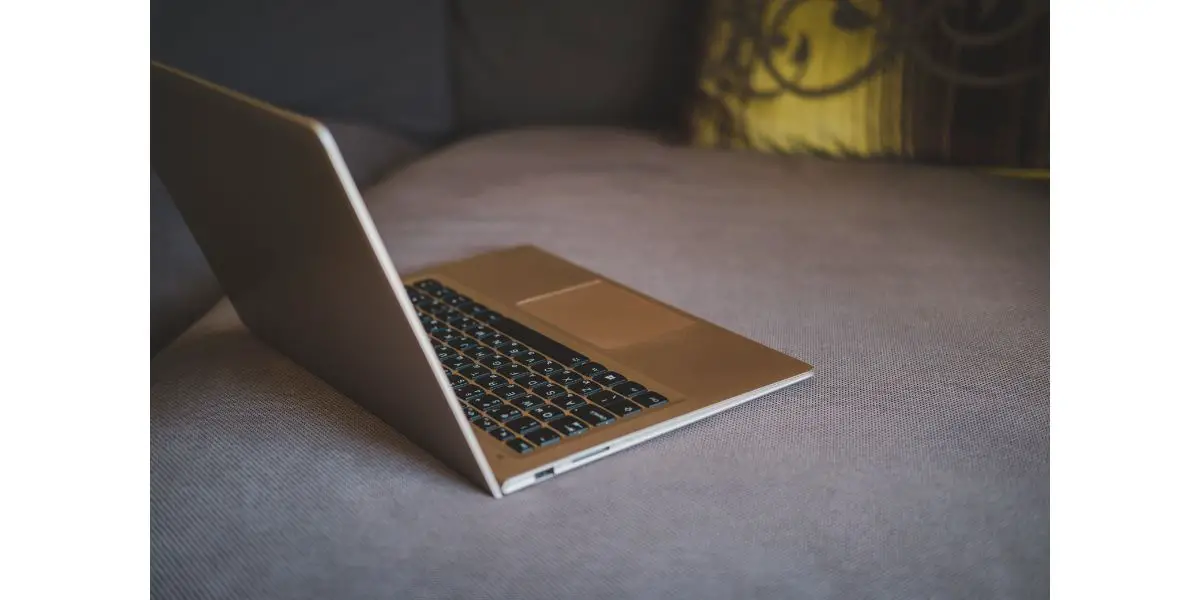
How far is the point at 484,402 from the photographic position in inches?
29.2

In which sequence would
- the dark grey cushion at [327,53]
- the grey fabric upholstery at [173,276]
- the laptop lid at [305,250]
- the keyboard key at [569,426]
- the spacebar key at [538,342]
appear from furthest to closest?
the dark grey cushion at [327,53] → the grey fabric upholstery at [173,276] → the spacebar key at [538,342] → the keyboard key at [569,426] → the laptop lid at [305,250]

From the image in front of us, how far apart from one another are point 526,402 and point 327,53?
1.19m

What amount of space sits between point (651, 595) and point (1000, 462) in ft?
0.91

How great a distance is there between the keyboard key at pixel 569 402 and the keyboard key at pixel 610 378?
3 centimetres

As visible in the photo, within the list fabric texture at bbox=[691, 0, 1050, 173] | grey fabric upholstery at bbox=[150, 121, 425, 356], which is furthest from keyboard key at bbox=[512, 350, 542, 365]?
fabric texture at bbox=[691, 0, 1050, 173]

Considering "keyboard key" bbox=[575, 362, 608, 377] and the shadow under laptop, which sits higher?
"keyboard key" bbox=[575, 362, 608, 377]

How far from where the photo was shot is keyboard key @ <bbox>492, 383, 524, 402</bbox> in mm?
747

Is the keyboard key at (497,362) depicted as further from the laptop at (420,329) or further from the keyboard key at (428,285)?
the keyboard key at (428,285)

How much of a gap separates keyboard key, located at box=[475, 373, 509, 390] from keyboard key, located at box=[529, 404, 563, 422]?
0.16 feet

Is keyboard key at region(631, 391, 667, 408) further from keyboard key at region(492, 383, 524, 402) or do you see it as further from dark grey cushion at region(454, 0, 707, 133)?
dark grey cushion at region(454, 0, 707, 133)

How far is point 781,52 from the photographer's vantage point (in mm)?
1480

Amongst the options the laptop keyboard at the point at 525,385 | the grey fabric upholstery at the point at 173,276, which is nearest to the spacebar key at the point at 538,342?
the laptop keyboard at the point at 525,385

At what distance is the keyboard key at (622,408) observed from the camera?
0.73 meters
